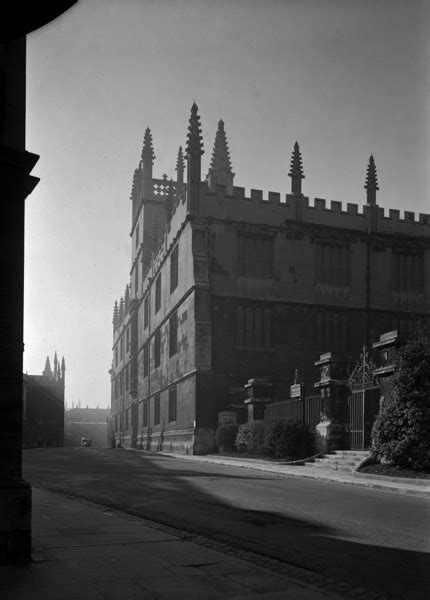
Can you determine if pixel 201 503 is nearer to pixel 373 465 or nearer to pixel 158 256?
pixel 373 465

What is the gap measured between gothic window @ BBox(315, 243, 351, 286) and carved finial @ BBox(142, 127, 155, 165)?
2889 centimetres

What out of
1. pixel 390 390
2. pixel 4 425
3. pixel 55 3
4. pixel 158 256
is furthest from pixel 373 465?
pixel 158 256

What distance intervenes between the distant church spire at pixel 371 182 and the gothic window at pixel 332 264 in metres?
3.81

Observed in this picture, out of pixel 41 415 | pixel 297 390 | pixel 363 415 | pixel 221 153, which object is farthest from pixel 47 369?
pixel 363 415

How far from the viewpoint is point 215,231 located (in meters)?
35.7

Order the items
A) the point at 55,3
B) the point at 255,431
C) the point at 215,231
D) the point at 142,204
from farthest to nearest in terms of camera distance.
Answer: the point at 142,204
the point at 215,231
the point at 255,431
the point at 55,3

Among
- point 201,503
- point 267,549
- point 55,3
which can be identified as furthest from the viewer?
point 201,503

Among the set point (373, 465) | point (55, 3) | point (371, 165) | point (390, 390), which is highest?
point (371, 165)

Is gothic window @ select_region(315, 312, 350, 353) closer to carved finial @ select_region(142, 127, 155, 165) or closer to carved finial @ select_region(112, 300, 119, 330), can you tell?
carved finial @ select_region(142, 127, 155, 165)

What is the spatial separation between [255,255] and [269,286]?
1.76 m

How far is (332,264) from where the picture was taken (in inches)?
1494

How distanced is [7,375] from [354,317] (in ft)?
106

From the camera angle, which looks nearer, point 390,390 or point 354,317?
point 390,390

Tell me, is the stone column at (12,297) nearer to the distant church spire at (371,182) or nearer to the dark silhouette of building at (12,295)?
the dark silhouette of building at (12,295)
